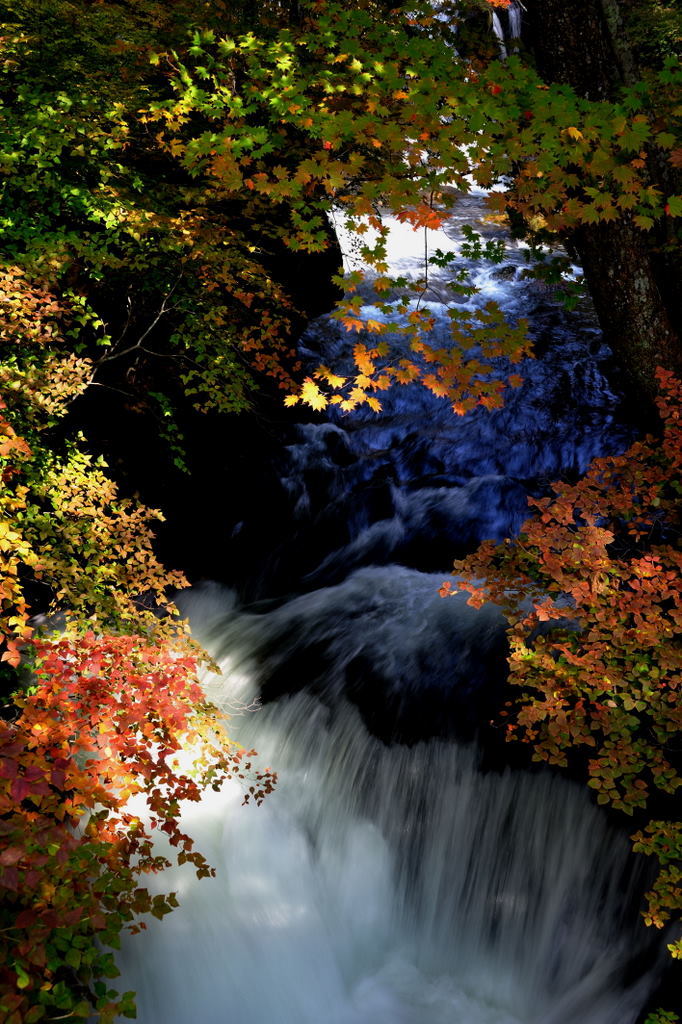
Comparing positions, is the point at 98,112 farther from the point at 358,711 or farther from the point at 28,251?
the point at 358,711

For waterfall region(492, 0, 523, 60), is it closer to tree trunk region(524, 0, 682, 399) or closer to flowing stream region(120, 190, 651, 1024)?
tree trunk region(524, 0, 682, 399)

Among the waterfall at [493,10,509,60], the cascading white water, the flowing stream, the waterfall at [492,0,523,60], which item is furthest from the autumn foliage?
the waterfall at [492,0,523,60]

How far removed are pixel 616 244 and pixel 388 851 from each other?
5.27 metres

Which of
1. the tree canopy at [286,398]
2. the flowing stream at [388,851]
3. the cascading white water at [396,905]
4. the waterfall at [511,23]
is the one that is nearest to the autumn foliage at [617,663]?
the tree canopy at [286,398]

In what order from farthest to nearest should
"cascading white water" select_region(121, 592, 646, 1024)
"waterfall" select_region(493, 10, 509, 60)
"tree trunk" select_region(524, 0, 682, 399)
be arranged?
"waterfall" select_region(493, 10, 509, 60)
"tree trunk" select_region(524, 0, 682, 399)
"cascading white water" select_region(121, 592, 646, 1024)

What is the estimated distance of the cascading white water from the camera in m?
4.63

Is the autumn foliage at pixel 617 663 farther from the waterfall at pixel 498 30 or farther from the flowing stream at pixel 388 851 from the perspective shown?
the waterfall at pixel 498 30

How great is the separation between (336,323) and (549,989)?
12.6 metres

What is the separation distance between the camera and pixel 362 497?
10719mm

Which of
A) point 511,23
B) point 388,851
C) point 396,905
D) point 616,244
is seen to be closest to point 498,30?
point 511,23

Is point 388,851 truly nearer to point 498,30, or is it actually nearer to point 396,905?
point 396,905

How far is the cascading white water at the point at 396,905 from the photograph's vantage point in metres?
4.63

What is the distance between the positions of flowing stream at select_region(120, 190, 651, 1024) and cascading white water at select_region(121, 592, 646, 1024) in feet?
0.04

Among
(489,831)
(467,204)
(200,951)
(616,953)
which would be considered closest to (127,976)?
(200,951)
